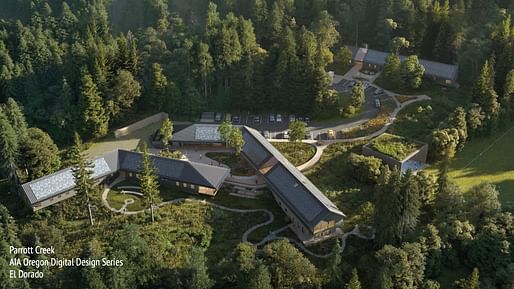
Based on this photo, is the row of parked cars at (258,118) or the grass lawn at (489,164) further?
the row of parked cars at (258,118)

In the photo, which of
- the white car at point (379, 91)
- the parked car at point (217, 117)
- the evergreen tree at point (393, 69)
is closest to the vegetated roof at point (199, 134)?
the parked car at point (217, 117)

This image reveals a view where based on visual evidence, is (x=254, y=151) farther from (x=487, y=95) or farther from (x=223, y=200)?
(x=487, y=95)

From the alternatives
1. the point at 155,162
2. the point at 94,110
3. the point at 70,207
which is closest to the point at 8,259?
the point at 70,207

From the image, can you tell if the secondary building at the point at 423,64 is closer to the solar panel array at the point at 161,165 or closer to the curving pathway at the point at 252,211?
the curving pathway at the point at 252,211

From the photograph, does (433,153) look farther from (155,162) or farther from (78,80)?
(78,80)

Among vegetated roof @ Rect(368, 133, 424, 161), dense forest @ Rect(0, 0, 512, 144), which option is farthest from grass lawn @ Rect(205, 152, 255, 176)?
vegetated roof @ Rect(368, 133, 424, 161)
